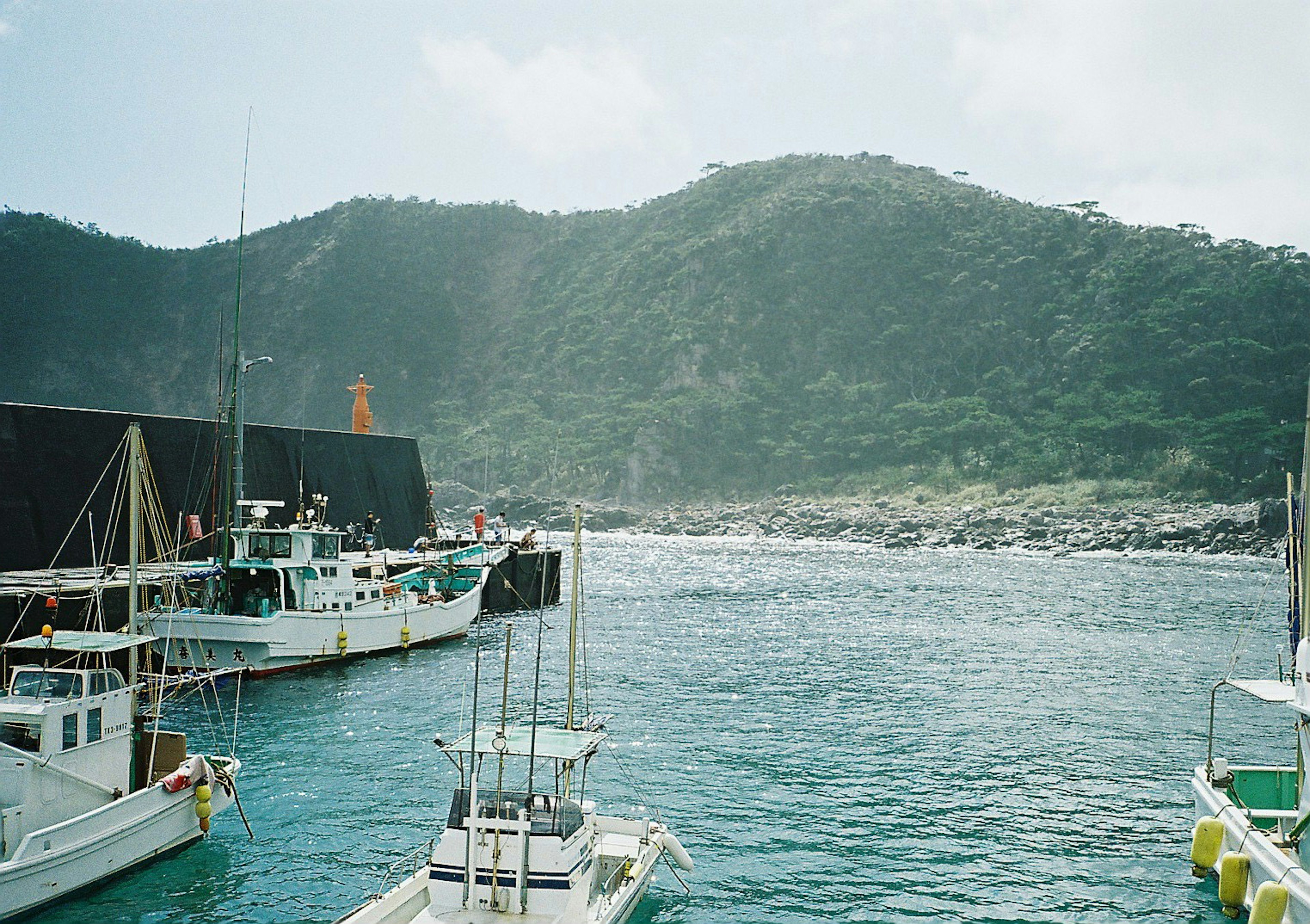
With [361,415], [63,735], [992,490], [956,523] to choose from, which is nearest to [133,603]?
[63,735]

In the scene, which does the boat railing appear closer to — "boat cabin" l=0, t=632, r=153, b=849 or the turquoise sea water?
the turquoise sea water

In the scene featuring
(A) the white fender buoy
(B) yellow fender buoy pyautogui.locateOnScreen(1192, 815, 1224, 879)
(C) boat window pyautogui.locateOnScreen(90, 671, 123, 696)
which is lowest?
(A) the white fender buoy

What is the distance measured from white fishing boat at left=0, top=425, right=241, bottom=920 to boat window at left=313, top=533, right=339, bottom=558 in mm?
18003

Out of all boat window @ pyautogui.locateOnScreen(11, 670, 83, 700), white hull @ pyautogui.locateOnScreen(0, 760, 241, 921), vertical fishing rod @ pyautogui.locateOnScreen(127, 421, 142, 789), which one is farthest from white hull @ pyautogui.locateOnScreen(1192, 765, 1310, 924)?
boat window @ pyautogui.locateOnScreen(11, 670, 83, 700)

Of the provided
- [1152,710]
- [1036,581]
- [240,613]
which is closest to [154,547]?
[240,613]

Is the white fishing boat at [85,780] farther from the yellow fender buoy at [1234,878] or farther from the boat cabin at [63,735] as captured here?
the yellow fender buoy at [1234,878]

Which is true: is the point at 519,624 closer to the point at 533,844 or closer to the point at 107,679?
the point at 107,679

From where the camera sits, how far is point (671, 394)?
193500mm

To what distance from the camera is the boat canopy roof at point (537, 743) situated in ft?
50.9

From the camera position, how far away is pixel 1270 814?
16609mm

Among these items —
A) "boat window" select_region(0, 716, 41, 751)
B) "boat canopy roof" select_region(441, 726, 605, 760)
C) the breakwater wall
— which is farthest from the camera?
the breakwater wall

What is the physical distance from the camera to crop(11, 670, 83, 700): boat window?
17.5 metres

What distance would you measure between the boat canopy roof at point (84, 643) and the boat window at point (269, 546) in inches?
→ 721

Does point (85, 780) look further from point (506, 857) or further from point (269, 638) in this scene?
point (269, 638)
